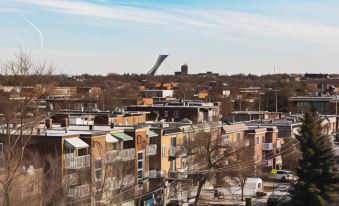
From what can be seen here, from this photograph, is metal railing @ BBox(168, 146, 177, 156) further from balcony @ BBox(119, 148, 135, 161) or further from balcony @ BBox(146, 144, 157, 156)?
balcony @ BBox(119, 148, 135, 161)

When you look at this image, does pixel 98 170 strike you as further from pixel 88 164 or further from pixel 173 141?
pixel 173 141

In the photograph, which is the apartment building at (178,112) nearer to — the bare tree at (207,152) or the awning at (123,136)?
the bare tree at (207,152)

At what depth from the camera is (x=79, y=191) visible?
2692 centimetres

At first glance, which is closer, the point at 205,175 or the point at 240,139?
the point at 205,175

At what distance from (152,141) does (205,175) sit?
485cm

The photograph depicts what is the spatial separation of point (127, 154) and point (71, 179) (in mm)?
Result: 5574

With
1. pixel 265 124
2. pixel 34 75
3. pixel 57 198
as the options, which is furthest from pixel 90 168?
pixel 265 124

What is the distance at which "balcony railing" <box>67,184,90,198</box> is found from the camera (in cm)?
2633

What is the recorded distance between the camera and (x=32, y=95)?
19.2 metres

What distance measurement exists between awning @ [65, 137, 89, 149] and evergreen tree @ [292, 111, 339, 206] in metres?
9.88

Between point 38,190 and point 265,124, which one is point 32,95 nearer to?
point 38,190

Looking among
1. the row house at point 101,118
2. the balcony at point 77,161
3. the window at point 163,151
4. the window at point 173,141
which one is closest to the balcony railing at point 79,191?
the balcony at point 77,161

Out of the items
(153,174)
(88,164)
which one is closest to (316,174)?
(153,174)

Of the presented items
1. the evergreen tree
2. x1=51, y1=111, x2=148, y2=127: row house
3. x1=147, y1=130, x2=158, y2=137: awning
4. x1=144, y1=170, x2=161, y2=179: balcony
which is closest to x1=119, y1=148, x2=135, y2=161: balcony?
x1=144, y1=170, x2=161, y2=179: balcony
